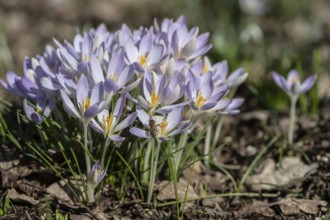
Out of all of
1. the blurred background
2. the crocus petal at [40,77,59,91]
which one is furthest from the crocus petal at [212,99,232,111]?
the blurred background

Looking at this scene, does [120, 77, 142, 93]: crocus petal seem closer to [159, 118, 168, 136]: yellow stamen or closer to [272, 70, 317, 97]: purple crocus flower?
[159, 118, 168, 136]: yellow stamen

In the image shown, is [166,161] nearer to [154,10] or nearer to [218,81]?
[218,81]

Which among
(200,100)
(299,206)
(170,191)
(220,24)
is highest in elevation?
(220,24)

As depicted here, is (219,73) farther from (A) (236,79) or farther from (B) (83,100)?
(B) (83,100)

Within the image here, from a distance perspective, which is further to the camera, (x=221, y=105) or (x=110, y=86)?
(x=221, y=105)

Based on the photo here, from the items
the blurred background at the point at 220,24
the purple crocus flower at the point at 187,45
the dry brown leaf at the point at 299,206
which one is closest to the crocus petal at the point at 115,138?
the purple crocus flower at the point at 187,45

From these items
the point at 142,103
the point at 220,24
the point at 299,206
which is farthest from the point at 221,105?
the point at 220,24

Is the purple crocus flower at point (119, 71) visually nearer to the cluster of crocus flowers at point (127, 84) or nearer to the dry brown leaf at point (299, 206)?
the cluster of crocus flowers at point (127, 84)

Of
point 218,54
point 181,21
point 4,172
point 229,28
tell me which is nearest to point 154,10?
point 229,28
